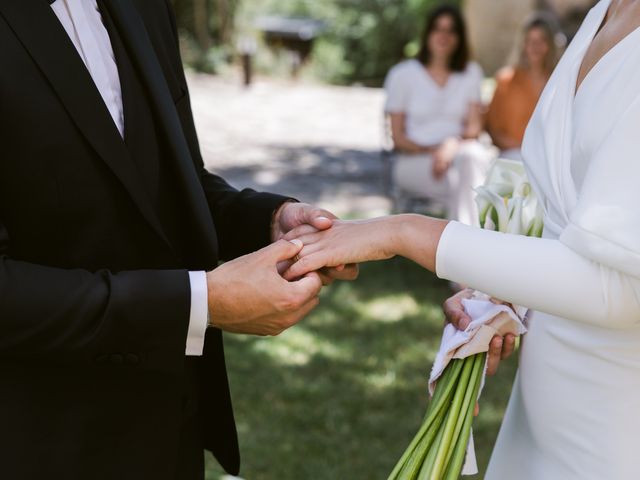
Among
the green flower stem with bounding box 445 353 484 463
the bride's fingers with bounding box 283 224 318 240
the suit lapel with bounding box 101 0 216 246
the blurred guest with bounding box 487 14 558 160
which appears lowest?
the blurred guest with bounding box 487 14 558 160

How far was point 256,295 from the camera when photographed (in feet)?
6.40

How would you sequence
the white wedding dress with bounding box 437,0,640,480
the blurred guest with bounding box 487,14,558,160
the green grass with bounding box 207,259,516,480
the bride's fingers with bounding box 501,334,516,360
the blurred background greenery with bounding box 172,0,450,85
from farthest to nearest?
the blurred background greenery with bounding box 172,0,450,85, the blurred guest with bounding box 487,14,558,160, the green grass with bounding box 207,259,516,480, the bride's fingers with bounding box 501,334,516,360, the white wedding dress with bounding box 437,0,640,480

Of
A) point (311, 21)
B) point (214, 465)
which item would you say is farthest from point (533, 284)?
point (311, 21)

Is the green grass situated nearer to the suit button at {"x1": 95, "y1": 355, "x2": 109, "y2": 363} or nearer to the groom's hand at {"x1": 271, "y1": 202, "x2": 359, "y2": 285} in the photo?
the groom's hand at {"x1": 271, "y1": 202, "x2": 359, "y2": 285}

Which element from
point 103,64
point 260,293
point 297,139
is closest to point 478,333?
point 260,293

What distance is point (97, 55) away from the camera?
199 cm

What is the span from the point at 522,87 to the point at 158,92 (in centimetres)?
634

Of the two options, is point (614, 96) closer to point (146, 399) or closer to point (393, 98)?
point (146, 399)

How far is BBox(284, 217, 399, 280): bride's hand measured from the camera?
6.82 ft

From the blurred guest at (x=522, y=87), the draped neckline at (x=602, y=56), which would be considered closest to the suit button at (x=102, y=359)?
the draped neckline at (x=602, y=56)

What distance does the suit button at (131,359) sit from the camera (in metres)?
1.87

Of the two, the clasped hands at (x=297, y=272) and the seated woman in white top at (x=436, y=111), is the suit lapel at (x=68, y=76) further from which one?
the seated woman in white top at (x=436, y=111)

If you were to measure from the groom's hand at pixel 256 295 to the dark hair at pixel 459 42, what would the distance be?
6408 millimetres

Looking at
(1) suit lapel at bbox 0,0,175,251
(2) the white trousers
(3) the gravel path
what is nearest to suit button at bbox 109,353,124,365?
(1) suit lapel at bbox 0,0,175,251
